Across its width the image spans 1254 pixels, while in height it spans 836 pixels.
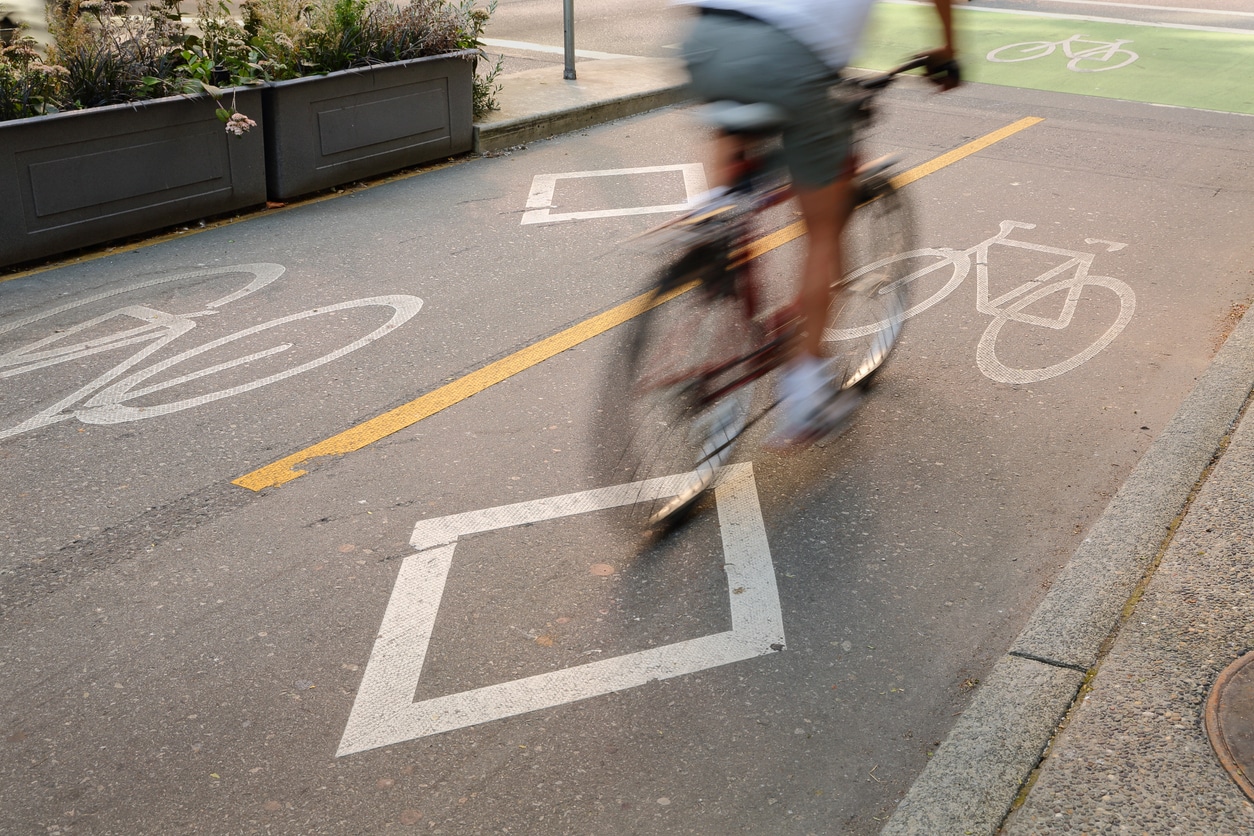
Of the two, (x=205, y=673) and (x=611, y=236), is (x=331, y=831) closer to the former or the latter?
(x=205, y=673)

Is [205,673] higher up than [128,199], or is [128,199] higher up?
[128,199]

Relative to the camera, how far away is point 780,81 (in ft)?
12.2

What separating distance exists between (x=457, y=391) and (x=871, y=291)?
1.71m

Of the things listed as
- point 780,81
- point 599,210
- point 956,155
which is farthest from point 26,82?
point 956,155

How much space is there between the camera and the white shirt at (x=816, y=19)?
3680 mm

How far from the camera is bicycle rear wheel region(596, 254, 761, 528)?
13.0ft

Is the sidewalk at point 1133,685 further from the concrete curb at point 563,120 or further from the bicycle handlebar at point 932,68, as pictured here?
the concrete curb at point 563,120

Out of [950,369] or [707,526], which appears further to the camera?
[950,369]

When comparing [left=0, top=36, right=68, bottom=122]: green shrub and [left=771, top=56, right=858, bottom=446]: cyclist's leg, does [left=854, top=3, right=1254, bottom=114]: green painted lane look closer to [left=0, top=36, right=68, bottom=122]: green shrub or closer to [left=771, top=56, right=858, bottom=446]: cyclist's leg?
[left=0, top=36, right=68, bottom=122]: green shrub

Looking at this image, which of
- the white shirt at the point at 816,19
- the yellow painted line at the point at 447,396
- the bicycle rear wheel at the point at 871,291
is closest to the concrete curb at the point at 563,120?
the yellow painted line at the point at 447,396

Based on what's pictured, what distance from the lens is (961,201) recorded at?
7.88 meters

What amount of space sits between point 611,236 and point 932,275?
186 centimetres

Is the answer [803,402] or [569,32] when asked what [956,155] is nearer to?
[569,32]

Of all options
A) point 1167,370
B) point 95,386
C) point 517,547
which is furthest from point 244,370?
point 1167,370
